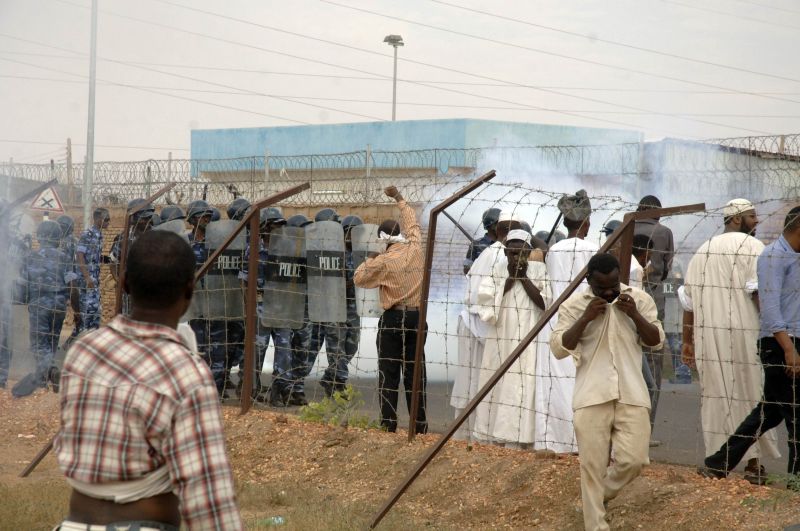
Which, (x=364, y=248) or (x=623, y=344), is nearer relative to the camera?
(x=623, y=344)

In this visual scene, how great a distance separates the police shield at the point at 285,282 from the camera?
9734 mm

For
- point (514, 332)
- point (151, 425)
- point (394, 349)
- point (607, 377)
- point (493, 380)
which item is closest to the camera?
point (151, 425)

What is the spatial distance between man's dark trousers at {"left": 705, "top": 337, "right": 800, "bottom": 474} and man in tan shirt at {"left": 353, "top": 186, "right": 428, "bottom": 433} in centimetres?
267

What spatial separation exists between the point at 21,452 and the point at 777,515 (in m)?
6.19

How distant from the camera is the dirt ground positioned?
5691 mm

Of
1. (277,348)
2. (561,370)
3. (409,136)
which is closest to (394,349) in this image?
(561,370)

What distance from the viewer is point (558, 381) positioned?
7.70 metres

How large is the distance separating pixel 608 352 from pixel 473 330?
3045 millimetres

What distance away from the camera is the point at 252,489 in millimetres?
6945

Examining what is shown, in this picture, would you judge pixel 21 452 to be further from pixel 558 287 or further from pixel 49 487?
pixel 558 287

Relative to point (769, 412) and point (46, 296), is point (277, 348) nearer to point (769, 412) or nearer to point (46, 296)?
point (46, 296)

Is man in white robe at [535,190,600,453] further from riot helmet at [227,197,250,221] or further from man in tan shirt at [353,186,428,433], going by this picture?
riot helmet at [227,197,250,221]

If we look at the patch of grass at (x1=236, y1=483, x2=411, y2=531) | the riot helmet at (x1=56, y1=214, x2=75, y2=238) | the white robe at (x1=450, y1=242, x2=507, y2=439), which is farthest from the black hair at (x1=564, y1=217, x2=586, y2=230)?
the riot helmet at (x1=56, y1=214, x2=75, y2=238)

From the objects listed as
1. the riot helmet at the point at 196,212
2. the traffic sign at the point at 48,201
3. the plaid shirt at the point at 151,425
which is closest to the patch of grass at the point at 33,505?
the riot helmet at the point at 196,212
